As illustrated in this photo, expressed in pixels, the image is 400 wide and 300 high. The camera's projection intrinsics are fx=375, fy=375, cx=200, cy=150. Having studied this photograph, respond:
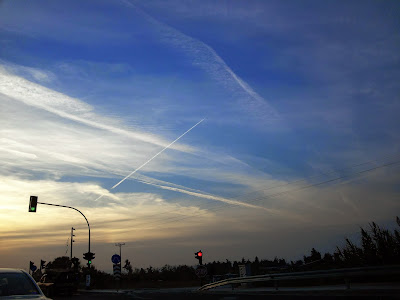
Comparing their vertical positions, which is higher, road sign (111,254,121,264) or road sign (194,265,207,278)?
road sign (111,254,121,264)

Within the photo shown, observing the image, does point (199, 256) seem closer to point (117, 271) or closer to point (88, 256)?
point (117, 271)

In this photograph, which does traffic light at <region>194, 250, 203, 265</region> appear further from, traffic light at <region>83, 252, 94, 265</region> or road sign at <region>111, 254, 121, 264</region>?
traffic light at <region>83, 252, 94, 265</region>

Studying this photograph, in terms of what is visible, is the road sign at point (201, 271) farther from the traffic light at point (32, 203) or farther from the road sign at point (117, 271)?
the traffic light at point (32, 203)

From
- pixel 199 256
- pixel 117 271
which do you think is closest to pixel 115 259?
pixel 117 271

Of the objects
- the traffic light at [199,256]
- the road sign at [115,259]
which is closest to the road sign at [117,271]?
the road sign at [115,259]

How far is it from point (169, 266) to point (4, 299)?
7517 centimetres

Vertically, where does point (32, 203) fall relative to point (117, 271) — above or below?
above

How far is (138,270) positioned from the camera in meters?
86.0

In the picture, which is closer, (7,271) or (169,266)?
(7,271)

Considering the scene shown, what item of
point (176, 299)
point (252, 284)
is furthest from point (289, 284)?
point (176, 299)

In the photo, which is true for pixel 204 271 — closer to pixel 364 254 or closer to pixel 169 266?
pixel 364 254

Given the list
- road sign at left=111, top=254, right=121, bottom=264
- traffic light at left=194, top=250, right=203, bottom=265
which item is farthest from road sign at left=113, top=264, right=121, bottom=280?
traffic light at left=194, top=250, right=203, bottom=265

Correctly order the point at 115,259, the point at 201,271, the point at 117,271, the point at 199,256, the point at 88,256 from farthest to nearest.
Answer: the point at 88,256 → the point at 117,271 → the point at 115,259 → the point at 199,256 → the point at 201,271

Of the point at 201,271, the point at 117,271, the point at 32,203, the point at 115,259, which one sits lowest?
the point at 201,271
